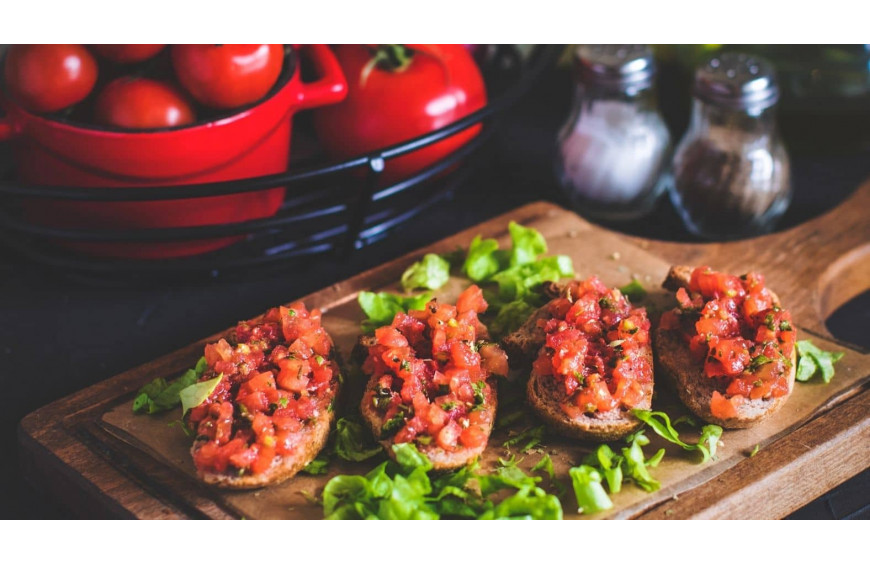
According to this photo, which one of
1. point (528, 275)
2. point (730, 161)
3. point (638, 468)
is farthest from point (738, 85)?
point (638, 468)

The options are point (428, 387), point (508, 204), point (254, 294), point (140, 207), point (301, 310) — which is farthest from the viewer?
point (508, 204)

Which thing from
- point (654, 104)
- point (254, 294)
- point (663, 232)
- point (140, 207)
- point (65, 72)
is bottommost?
point (663, 232)

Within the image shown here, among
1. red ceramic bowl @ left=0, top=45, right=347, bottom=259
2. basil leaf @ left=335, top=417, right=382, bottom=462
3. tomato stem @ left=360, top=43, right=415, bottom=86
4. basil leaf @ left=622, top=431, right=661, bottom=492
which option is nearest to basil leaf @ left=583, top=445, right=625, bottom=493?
basil leaf @ left=622, top=431, right=661, bottom=492

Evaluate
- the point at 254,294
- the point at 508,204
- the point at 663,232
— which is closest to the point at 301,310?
the point at 254,294

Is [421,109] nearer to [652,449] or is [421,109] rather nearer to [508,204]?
[508,204]

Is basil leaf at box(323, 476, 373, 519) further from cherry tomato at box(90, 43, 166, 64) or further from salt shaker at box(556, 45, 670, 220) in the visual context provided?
salt shaker at box(556, 45, 670, 220)

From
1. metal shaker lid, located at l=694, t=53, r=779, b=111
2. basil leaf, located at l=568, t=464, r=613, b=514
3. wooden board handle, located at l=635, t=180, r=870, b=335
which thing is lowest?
wooden board handle, located at l=635, t=180, r=870, b=335
